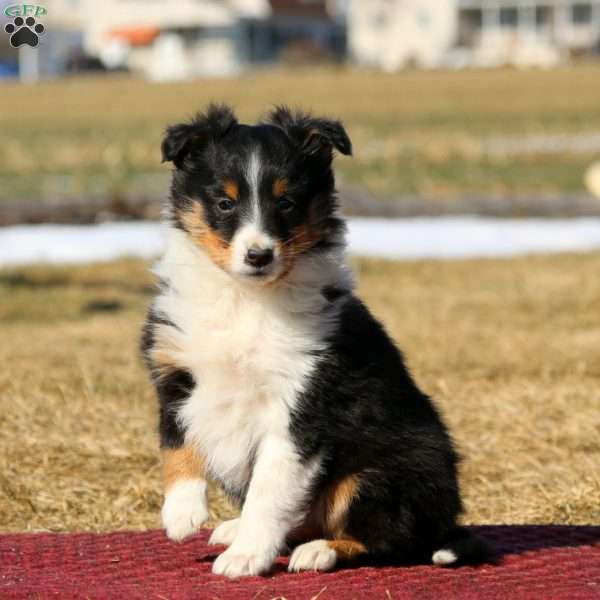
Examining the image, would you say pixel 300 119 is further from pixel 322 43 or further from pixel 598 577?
pixel 322 43

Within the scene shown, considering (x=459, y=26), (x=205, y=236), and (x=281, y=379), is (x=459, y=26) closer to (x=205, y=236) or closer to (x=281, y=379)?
(x=205, y=236)

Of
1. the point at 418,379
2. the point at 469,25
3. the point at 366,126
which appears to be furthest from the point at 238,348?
the point at 469,25

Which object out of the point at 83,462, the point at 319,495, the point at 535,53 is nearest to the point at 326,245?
the point at 319,495

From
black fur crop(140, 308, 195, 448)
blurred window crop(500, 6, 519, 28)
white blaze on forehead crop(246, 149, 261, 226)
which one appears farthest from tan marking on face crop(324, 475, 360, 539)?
blurred window crop(500, 6, 519, 28)

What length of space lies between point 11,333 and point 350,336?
6.24 metres

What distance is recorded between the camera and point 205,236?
448cm

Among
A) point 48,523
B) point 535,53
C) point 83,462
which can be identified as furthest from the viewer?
point 535,53

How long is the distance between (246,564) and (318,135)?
1.36m

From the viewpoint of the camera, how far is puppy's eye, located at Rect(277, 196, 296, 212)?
4.39m

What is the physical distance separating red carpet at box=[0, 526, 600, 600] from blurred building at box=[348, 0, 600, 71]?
313 feet

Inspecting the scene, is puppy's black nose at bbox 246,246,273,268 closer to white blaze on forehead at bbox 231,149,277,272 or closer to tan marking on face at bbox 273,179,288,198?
white blaze on forehead at bbox 231,149,277,272

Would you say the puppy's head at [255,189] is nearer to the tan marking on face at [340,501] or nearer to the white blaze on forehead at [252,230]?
the white blaze on forehead at [252,230]

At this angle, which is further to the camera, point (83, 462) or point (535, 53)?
point (535, 53)

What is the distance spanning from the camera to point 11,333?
34.0 ft
